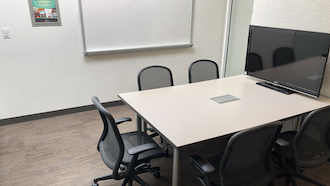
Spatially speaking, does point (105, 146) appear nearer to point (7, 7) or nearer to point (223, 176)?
point (223, 176)

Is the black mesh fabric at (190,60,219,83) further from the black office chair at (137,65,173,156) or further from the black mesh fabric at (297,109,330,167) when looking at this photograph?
the black mesh fabric at (297,109,330,167)

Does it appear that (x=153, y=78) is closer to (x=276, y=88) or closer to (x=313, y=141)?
(x=276, y=88)

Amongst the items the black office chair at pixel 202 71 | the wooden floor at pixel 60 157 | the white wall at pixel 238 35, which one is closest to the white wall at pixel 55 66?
the wooden floor at pixel 60 157

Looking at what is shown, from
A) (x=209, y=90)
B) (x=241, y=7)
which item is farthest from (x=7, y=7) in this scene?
(x=241, y=7)

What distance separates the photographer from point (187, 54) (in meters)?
4.67

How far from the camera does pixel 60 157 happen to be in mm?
2865

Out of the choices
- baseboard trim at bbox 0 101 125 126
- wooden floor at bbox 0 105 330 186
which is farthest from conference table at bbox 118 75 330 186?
baseboard trim at bbox 0 101 125 126

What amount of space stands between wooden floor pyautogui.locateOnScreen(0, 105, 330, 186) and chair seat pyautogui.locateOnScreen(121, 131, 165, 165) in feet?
1.51

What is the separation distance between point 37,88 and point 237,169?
306cm

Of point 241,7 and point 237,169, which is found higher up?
point 241,7

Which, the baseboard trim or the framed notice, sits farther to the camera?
the baseboard trim

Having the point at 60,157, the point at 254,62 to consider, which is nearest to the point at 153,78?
the point at 254,62

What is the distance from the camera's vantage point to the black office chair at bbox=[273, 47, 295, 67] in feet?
8.84

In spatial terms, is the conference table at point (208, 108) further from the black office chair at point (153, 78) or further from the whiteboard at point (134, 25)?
the whiteboard at point (134, 25)
